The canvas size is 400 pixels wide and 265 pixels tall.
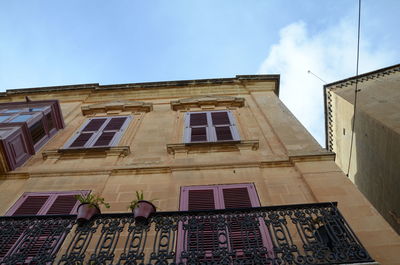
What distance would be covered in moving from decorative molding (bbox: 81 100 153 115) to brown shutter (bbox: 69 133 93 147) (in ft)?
7.14

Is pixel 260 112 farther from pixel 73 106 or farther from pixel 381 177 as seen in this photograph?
pixel 73 106

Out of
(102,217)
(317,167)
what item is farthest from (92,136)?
(317,167)

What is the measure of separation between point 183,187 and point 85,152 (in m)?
3.32

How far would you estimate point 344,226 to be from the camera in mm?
4266

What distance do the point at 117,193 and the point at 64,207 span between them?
3.50 ft

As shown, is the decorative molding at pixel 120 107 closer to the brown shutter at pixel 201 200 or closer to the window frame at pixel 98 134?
the window frame at pixel 98 134

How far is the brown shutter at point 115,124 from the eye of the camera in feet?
31.7

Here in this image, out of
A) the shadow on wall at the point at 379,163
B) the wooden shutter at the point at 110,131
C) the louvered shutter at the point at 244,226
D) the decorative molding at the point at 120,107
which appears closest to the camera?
the louvered shutter at the point at 244,226

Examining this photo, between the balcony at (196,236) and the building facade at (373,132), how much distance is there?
589 cm

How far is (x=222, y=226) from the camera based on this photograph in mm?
4414

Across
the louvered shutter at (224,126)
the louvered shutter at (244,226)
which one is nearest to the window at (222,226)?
the louvered shutter at (244,226)

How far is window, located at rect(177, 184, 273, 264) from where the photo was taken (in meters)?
4.32

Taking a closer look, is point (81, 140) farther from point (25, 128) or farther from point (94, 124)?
point (25, 128)

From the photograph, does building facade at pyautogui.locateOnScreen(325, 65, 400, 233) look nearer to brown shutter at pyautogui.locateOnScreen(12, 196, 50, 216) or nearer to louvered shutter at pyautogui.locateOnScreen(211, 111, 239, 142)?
louvered shutter at pyautogui.locateOnScreen(211, 111, 239, 142)
